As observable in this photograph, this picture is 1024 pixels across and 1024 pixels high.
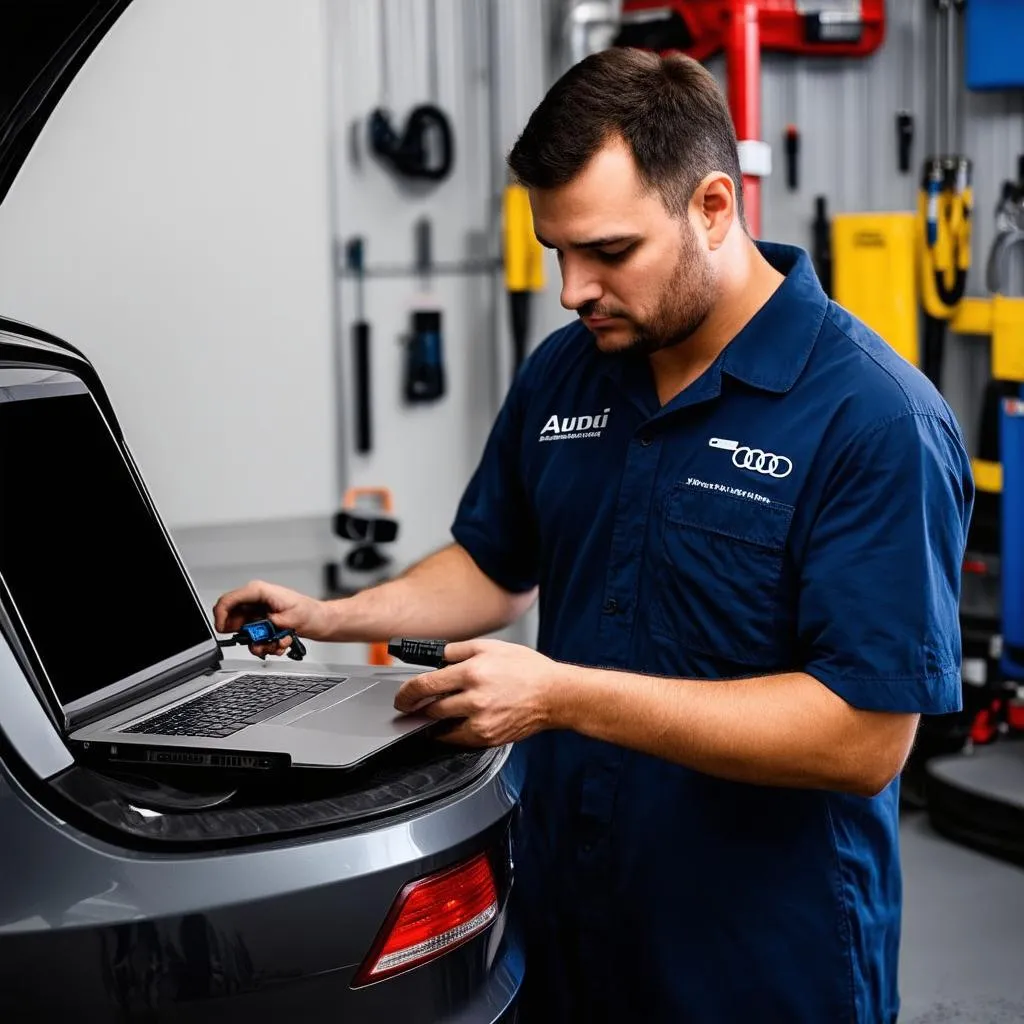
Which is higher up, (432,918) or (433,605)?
(433,605)

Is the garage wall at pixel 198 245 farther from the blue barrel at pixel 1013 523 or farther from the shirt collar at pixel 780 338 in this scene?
the blue barrel at pixel 1013 523

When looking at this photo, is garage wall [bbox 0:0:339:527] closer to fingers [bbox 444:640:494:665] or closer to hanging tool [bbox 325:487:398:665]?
hanging tool [bbox 325:487:398:665]

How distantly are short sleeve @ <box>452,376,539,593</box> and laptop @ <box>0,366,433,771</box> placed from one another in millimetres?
271

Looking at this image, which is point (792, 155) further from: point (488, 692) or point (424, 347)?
point (488, 692)

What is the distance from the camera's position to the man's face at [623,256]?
5.22 ft

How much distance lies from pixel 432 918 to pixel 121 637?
1.82 feet

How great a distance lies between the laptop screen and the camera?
1.54 metres

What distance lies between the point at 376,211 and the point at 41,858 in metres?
3.00

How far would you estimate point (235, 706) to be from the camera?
61.2 inches

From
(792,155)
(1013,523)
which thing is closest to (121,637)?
(1013,523)

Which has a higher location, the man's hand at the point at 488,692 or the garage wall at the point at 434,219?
the garage wall at the point at 434,219

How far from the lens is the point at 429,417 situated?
13.5 ft

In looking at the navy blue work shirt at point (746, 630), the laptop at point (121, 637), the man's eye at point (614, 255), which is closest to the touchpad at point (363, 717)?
the laptop at point (121, 637)

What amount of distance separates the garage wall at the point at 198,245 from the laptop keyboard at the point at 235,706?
62.0 inches
